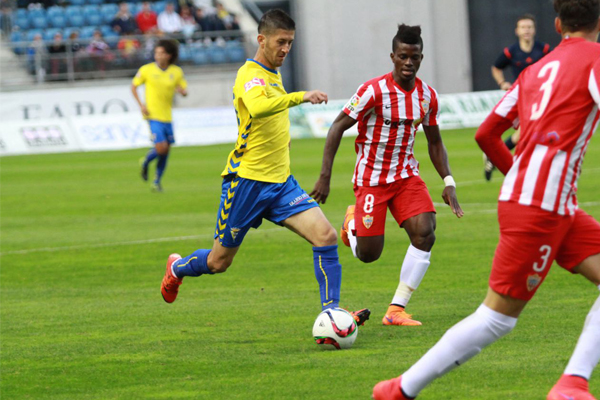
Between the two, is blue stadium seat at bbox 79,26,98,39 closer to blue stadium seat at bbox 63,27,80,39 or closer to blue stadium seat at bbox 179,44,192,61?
blue stadium seat at bbox 63,27,80,39

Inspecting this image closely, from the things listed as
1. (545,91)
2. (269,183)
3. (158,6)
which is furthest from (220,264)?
(158,6)

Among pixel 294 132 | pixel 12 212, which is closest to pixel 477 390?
pixel 12 212

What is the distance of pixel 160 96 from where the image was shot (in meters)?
17.6

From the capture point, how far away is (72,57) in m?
30.2

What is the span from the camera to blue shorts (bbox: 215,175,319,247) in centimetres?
689

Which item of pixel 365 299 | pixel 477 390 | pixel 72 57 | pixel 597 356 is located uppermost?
pixel 597 356

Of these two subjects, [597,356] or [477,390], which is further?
[477,390]

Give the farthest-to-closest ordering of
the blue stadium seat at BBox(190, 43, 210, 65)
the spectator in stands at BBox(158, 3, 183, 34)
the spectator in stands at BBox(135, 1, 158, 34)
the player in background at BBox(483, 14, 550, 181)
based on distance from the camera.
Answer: the spectator in stands at BBox(158, 3, 183, 34)
the spectator in stands at BBox(135, 1, 158, 34)
the blue stadium seat at BBox(190, 43, 210, 65)
the player in background at BBox(483, 14, 550, 181)

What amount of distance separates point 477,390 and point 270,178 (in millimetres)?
2285

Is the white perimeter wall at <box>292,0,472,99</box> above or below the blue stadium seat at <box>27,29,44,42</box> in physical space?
below

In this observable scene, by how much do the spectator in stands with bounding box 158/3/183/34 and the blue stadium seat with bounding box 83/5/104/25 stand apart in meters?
2.24

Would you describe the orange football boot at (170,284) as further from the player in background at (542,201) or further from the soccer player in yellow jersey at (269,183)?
the player in background at (542,201)

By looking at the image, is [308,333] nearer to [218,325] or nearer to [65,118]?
[218,325]

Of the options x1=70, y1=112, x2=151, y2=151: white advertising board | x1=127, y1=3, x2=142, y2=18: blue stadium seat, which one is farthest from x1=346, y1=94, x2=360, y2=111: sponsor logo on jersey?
x1=127, y1=3, x2=142, y2=18: blue stadium seat
